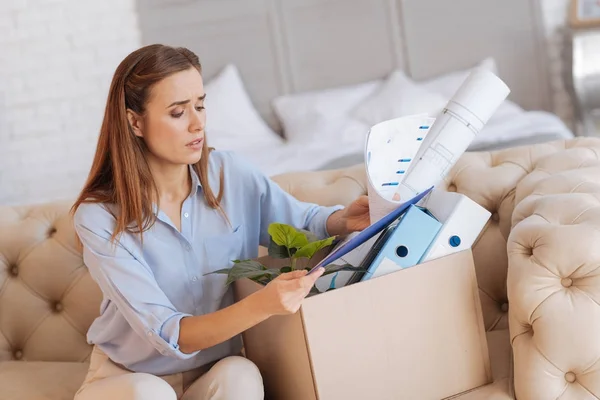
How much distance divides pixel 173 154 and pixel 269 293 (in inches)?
17.4

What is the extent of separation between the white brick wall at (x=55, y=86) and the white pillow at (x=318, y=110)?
1.03 m

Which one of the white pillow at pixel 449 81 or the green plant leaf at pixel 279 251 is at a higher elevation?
the green plant leaf at pixel 279 251

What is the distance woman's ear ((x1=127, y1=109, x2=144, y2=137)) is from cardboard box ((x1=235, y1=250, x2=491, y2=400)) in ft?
1.34

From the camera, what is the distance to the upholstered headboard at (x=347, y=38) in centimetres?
461

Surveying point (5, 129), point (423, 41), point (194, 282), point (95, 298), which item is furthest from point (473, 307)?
point (5, 129)

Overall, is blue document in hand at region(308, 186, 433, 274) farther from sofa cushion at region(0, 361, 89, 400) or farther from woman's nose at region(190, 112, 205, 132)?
sofa cushion at region(0, 361, 89, 400)

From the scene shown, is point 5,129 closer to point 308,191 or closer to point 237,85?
point 237,85

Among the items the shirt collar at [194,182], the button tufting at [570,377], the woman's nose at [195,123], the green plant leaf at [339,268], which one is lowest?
the button tufting at [570,377]

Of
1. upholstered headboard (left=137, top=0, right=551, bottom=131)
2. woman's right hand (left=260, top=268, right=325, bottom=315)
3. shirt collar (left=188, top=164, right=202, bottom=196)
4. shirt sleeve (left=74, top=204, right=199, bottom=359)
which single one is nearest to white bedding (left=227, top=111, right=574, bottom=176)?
upholstered headboard (left=137, top=0, right=551, bottom=131)

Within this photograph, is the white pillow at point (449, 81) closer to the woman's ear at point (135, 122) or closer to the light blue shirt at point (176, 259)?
the light blue shirt at point (176, 259)

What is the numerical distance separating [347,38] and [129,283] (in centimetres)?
344

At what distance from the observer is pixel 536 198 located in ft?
5.41

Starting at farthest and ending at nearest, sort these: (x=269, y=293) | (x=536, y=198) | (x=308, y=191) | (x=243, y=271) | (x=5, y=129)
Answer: (x=5, y=129) → (x=308, y=191) → (x=536, y=198) → (x=243, y=271) → (x=269, y=293)

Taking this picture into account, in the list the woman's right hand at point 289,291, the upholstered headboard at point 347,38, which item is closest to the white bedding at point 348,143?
the upholstered headboard at point 347,38
